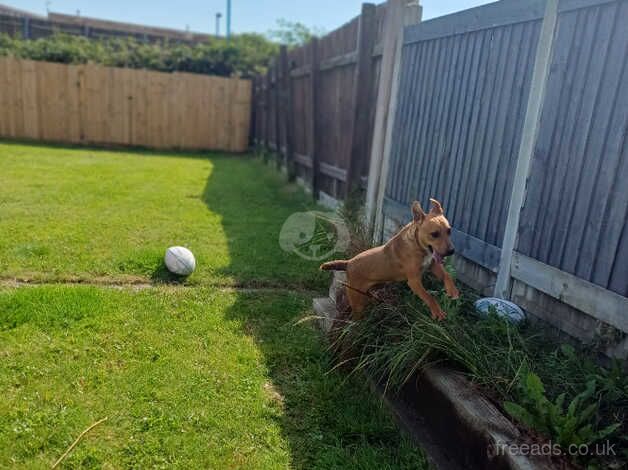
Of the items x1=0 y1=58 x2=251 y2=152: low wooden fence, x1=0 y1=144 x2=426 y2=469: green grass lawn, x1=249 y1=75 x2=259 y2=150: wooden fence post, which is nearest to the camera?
x1=0 y1=144 x2=426 y2=469: green grass lawn

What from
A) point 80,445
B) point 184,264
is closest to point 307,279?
point 184,264

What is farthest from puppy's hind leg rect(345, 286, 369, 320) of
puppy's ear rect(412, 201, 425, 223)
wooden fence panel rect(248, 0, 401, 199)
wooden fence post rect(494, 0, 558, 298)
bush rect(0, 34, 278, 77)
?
bush rect(0, 34, 278, 77)

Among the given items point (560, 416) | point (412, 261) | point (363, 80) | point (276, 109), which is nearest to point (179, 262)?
point (412, 261)

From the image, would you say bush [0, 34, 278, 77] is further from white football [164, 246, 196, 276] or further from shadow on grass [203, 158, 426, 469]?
white football [164, 246, 196, 276]

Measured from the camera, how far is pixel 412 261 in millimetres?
2240

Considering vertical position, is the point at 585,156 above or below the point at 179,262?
above

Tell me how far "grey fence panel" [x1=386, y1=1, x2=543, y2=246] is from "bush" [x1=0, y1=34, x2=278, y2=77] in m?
11.9

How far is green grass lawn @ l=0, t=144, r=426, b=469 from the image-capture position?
2.04 metres

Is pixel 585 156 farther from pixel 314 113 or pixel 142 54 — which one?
pixel 142 54

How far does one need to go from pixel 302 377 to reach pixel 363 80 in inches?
137

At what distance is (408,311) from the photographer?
8.06 ft

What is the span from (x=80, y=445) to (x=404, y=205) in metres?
2.72

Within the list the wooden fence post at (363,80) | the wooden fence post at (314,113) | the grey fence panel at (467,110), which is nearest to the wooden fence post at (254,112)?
the wooden fence post at (314,113)

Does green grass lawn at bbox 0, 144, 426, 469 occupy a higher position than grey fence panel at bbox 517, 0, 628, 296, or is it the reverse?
grey fence panel at bbox 517, 0, 628, 296
